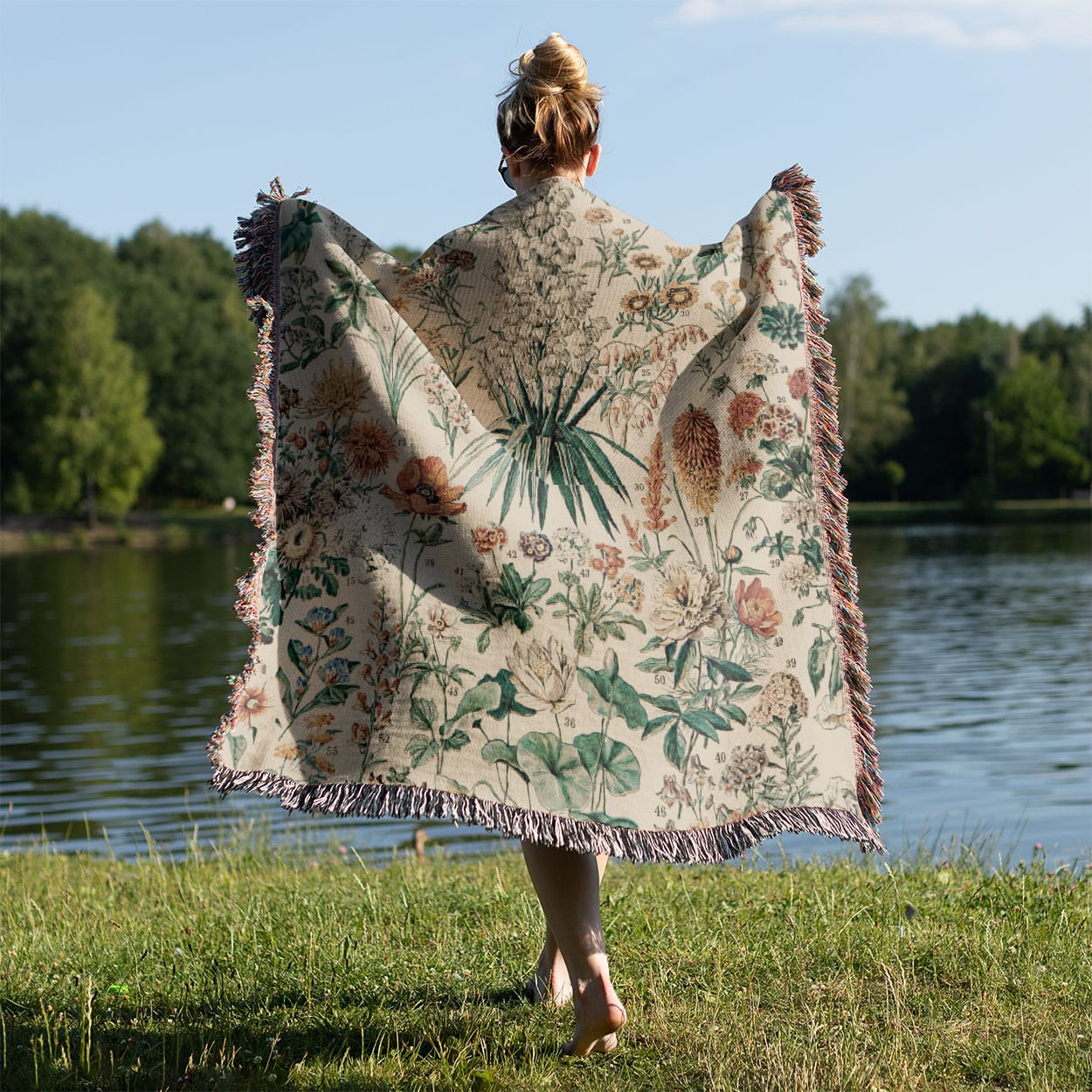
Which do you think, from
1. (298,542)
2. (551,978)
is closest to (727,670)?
(551,978)

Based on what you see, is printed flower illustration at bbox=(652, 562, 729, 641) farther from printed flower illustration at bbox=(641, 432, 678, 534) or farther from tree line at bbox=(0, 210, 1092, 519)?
tree line at bbox=(0, 210, 1092, 519)

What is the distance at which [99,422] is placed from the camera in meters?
50.0

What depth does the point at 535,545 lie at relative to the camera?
2941 mm

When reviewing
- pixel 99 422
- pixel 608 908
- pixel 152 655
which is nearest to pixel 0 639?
pixel 152 655

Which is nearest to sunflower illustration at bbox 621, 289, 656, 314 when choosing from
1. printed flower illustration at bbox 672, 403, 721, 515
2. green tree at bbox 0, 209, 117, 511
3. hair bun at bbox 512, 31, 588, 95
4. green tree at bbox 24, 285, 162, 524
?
printed flower illustration at bbox 672, 403, 721, 515

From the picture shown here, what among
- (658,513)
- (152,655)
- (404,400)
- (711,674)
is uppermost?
(404,400)

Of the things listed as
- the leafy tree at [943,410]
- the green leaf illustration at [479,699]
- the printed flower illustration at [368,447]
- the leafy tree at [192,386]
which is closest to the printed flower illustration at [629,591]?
the green leaf illustration at [479,699]

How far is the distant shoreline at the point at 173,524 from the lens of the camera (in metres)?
49.0

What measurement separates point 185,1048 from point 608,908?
1424 millimetres

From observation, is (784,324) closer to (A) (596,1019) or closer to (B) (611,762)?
(B) (611,762)

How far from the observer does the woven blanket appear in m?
2.87

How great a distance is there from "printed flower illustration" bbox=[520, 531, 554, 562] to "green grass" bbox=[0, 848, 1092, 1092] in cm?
104

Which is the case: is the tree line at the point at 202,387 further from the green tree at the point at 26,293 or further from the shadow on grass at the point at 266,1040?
the shadow on grass at the point at 266,1040

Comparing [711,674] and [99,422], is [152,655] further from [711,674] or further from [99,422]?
[99,422]
